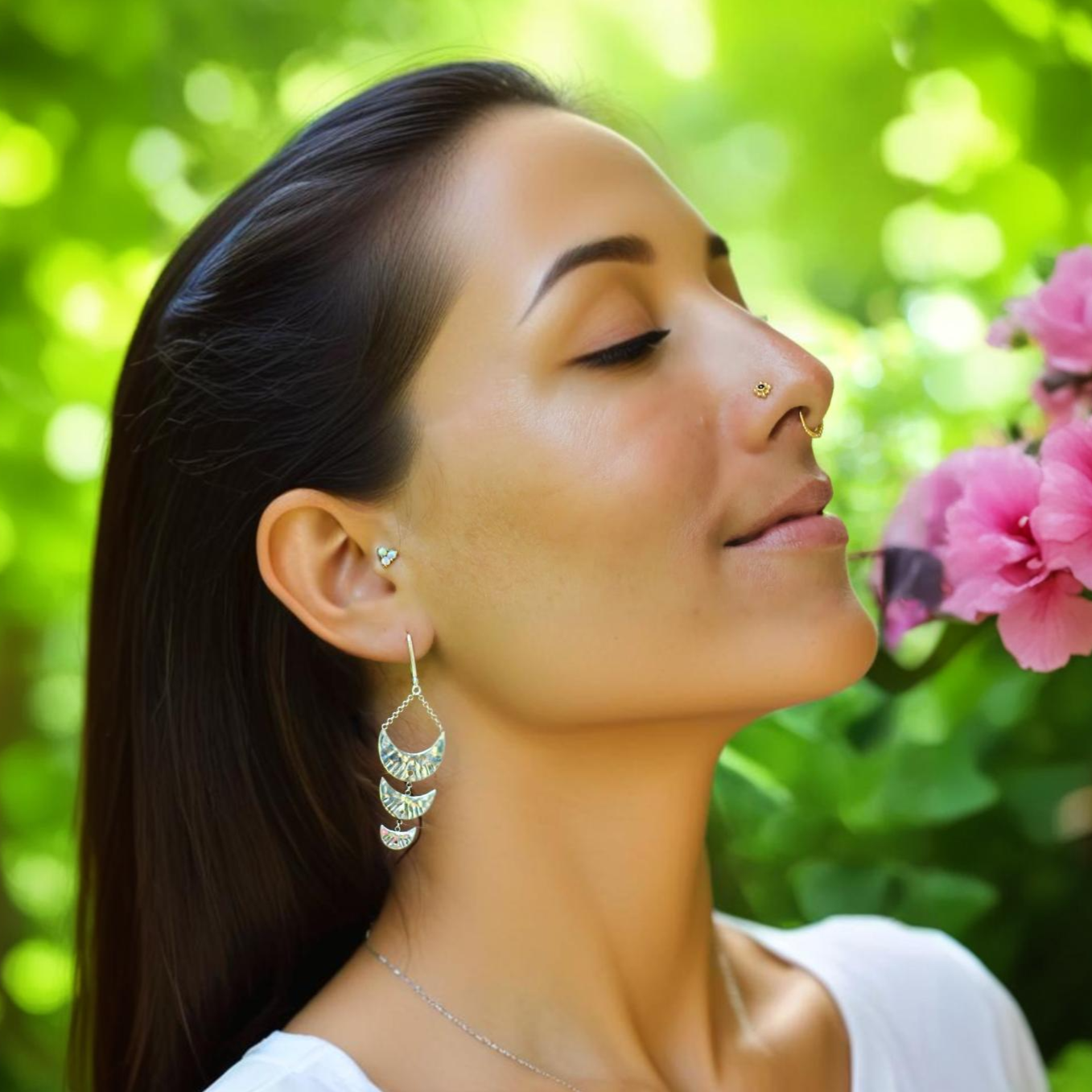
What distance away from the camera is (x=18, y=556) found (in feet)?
7.20

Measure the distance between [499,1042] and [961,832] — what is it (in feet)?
1.81

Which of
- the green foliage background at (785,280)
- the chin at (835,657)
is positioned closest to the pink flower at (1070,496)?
the chin at (835,657)

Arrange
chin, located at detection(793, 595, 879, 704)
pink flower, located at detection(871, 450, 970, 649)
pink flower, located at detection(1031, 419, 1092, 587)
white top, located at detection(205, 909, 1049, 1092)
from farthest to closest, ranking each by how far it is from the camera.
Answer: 1. white top, located at detection(205, 909, 1049, 1092)
2. pink flower, located at detection(871, 450, 970, 649)
3. chin, located at detection(793, 595, 879, 704)
4. pink flower, located at detection(1031, 419, 1092, 587)

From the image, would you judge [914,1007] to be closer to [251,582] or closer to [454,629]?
[454,629]

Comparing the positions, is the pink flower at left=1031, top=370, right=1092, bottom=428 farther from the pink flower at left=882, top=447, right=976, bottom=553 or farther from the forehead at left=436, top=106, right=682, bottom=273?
the forehead at left=436, top=106, right=682, bottom=273

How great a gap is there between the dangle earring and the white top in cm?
45

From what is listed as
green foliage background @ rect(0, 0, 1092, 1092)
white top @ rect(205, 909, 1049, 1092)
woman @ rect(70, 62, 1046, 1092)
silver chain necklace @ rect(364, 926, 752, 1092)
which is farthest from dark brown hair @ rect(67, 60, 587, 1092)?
white top @ rect(205, 909, 1049, 1092)

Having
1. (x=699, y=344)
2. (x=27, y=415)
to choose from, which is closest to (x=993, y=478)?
(x=699, y=344)

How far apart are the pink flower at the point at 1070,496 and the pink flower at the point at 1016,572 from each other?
4 cm

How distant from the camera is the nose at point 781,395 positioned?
1.19 metres

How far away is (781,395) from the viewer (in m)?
1.20

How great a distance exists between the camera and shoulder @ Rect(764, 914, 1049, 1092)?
145cm

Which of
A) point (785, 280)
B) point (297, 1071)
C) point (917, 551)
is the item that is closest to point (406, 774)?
point (297, 1071)

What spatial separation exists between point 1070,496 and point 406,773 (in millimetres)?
571
